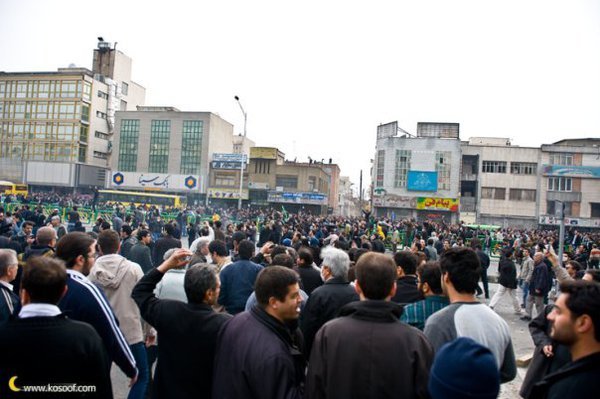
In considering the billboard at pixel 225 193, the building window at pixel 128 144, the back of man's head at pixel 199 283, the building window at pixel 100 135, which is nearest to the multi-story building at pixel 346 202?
the billboard at pixel 225 193

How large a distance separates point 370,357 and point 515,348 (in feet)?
22.3

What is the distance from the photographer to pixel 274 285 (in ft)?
8.73

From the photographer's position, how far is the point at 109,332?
3.14m

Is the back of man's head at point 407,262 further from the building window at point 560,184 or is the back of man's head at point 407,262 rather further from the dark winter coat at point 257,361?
the building window at point 560,184

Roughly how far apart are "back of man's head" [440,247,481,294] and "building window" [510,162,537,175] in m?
55.7

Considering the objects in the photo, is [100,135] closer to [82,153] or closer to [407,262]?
[82,153]

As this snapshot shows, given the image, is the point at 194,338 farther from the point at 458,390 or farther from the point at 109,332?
the point at 458,390

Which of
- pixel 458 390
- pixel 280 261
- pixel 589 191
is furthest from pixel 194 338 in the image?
pixel 589 191

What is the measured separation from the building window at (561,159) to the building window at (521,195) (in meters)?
4.54

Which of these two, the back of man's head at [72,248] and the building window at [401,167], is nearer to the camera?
the back of man's head at [72,248]

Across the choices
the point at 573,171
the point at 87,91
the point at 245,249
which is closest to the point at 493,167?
the point at 573,171

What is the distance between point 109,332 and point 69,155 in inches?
2504

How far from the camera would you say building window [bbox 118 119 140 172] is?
61078mm

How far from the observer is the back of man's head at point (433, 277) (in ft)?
12.3
